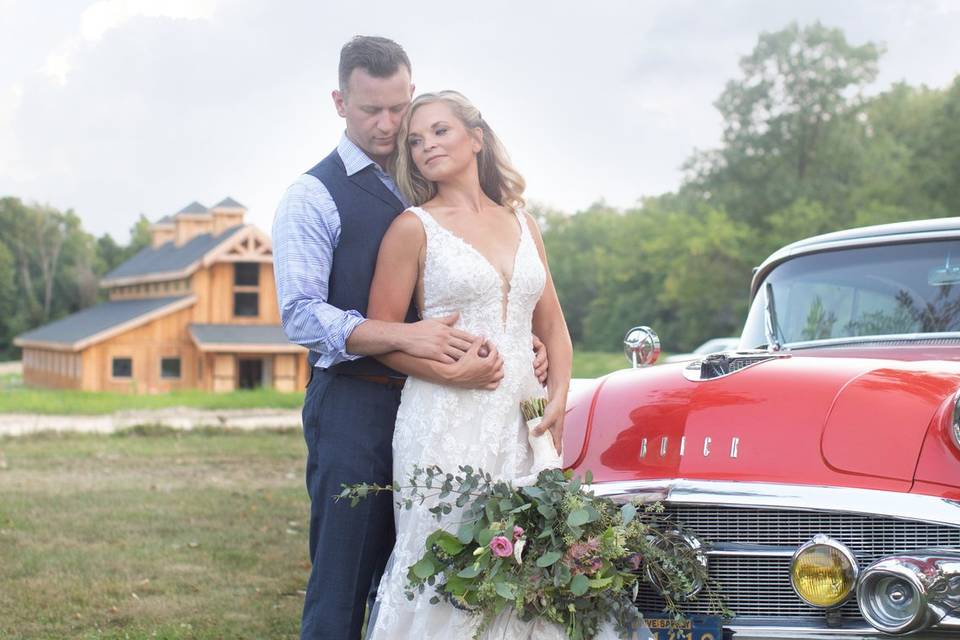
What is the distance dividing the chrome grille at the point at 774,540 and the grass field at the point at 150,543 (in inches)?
103

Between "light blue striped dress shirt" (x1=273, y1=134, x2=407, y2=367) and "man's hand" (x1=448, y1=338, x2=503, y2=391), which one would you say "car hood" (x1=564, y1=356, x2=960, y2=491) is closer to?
"man's hand" (x1=448, y1=338, x2=503, y2=391)

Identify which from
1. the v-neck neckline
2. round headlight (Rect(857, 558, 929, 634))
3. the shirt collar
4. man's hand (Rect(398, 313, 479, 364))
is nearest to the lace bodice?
the v-neck neckline

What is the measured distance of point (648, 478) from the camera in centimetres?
349

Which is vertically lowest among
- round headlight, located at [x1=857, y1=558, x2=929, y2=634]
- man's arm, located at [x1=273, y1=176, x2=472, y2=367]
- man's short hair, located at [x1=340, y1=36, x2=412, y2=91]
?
round headlight, located at [x1=857, y1=558, x2=929, y2=634]

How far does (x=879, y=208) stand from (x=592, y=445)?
45203 mm

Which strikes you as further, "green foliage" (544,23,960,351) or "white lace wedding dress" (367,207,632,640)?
"green foliage" (544,23,960,351)

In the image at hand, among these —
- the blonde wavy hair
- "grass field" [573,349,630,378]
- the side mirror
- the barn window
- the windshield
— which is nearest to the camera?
the blonde wavy hair

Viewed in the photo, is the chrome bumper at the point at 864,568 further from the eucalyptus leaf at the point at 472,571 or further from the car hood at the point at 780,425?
the eucalyptus leaf at the point at 472,571

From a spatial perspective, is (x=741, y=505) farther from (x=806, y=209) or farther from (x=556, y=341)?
(x=806, y=209)

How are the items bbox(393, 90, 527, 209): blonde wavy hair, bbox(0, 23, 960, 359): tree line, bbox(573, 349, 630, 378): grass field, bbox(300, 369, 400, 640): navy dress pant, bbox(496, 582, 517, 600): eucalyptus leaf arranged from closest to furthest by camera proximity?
bbox(496, 582, 517, 600): eucalyptus leaf
bbox(300, 369, 400, 640): navy dress pant
bbox(393, 90, 527, 209): blonde wavy hair
bbox(573, 349, 630, 378): grass field
bbox(0, 23, 960, 359): tree line

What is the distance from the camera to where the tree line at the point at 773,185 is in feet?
155

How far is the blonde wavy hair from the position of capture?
353 cm

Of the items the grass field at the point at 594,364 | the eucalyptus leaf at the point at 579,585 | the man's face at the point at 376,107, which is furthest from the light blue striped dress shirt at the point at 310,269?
the grass field at the point at 594,364

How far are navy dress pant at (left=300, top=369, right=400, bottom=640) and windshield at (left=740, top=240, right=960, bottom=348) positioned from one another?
1936 mm
